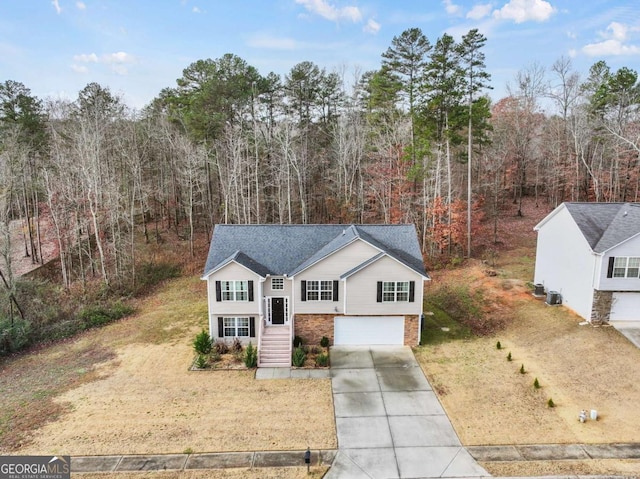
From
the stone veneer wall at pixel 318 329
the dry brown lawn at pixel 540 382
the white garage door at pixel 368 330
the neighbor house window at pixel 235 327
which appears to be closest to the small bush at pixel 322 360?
the stone veneer wall at pixel 318 329

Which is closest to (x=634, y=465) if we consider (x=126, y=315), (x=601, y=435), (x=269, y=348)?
(x=601, y=435)

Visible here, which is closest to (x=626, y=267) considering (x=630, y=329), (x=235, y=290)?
(x=630, y=329)

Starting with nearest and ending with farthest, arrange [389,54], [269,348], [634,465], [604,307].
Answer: [634,465] → [269,348] → [604,307] → [389,54]

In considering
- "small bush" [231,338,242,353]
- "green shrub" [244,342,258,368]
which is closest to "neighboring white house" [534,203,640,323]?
"green shrub" [244,342,258,368]

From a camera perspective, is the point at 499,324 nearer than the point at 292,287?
No

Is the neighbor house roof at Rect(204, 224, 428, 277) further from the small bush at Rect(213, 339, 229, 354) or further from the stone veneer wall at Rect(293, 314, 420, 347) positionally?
the small bush at Rect(213, 339, 229, 354)

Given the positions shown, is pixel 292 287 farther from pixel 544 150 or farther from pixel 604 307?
pixel 544 150

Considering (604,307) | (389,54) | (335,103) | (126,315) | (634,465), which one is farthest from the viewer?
(335,103)

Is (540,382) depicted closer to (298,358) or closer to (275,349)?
(298,358)
